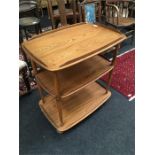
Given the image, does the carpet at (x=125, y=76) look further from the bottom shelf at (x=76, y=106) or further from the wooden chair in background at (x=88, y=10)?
the wooden chair in background at (x=88, y=10)

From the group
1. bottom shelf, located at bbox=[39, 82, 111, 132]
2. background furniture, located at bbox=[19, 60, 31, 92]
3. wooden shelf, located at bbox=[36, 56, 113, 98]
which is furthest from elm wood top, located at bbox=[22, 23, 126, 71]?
bottom shelf, located at bbox=[39, 82, 111, 132]

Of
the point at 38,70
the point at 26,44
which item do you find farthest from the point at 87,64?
the point at 26,44

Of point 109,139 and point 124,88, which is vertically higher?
point 124,88

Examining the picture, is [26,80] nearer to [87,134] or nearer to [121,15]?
[87,134]

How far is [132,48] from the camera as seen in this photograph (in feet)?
8.52

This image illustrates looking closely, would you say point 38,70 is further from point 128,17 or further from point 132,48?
point 128,17

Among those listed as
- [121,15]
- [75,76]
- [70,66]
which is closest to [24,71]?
[75,76]

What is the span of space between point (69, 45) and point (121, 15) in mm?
1796

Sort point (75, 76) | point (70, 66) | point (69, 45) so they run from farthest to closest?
point (75, 76)
point (69, 45)
point (70, 66)

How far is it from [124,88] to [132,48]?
95 cm

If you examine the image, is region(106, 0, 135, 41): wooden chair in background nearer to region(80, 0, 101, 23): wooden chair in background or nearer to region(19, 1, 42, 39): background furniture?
region(80, 0, 101, 23): wooden chair in background

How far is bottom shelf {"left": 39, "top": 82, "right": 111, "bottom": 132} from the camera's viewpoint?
4.82ft

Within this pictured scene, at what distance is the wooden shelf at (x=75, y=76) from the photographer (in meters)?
1.26

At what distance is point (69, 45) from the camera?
124 centimetres
